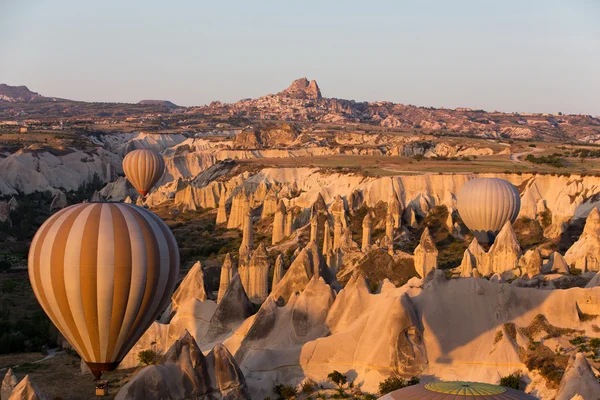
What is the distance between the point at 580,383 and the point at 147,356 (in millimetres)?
17152

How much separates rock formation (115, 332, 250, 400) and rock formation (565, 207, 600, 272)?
2238 centimetres

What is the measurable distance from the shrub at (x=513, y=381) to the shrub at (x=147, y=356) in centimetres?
1355

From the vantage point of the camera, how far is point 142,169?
82.0 m

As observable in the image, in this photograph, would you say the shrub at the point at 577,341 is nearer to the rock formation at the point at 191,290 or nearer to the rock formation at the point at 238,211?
the rock formation at the point at 191,290

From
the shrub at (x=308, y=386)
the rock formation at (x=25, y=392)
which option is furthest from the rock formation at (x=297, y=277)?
the rock formation at (x=25, y=392)

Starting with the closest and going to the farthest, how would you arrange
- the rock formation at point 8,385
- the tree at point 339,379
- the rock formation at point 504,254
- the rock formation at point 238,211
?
1. the rock formation at point 8,385
2. the tree at point 339,379
3. the rock formation at point 504,254
4. the rock formation at point 238,211

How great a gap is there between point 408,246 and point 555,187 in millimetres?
17417

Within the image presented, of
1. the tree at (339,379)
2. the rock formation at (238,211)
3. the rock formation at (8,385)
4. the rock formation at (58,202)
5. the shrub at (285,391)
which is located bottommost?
the rock formation at (58,202)

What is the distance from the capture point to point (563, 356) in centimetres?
2680

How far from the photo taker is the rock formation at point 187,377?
24297 mm

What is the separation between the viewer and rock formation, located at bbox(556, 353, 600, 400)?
71.6 ft

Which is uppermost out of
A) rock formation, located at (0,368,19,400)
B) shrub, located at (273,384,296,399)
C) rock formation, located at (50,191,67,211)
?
rock formation, located at (0,368,19,400)

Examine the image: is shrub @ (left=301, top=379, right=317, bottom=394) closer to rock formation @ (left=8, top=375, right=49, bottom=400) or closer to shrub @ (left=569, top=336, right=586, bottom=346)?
shrub @ (left=569, top=336, right=586, bottom=346)

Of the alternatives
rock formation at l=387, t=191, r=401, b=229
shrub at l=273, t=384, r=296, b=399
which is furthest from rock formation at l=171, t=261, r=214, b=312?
rock formation at l=387, t=191, r=401, b=229
